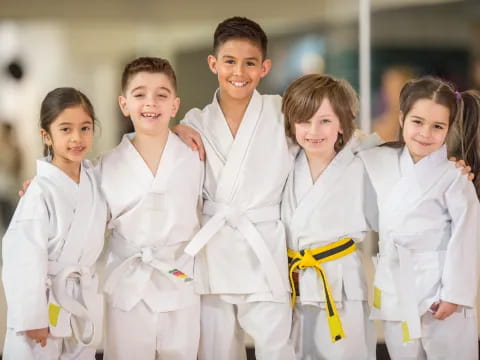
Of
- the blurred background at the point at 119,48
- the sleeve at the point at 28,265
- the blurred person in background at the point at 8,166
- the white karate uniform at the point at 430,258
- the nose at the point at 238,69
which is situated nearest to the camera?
the sleeve at the point at 28,265

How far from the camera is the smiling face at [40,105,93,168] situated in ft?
7.23

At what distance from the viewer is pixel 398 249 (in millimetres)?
2248

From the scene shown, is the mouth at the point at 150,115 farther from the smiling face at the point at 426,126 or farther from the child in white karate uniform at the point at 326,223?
the smiling face at the point at 426,126

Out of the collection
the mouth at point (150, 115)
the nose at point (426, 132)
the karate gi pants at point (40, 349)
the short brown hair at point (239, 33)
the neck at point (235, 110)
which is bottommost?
the karate gi pants at point (40, 349)

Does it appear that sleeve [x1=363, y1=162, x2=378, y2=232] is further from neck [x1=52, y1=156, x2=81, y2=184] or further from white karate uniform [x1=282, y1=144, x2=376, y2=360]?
neck [x1=52, y1=156, x2=81, y2=184]

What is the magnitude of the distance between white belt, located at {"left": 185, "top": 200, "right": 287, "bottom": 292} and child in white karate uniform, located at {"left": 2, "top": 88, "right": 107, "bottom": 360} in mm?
337

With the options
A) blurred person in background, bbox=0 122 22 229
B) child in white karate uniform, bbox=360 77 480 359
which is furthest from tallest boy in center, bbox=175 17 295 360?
blurred person in background, bbox=0 122 22 229

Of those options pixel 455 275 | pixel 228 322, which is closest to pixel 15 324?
pixel 228 322

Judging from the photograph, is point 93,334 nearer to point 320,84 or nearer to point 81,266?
point 81,266

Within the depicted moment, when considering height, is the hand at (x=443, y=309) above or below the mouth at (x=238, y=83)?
below

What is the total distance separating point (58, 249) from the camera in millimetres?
2184

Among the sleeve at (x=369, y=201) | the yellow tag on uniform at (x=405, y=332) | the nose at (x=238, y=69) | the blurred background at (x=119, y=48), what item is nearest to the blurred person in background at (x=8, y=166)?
the blurred background at (x=119, y=48)

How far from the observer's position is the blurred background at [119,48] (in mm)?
5441

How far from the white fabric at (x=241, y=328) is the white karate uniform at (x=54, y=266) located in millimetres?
388
